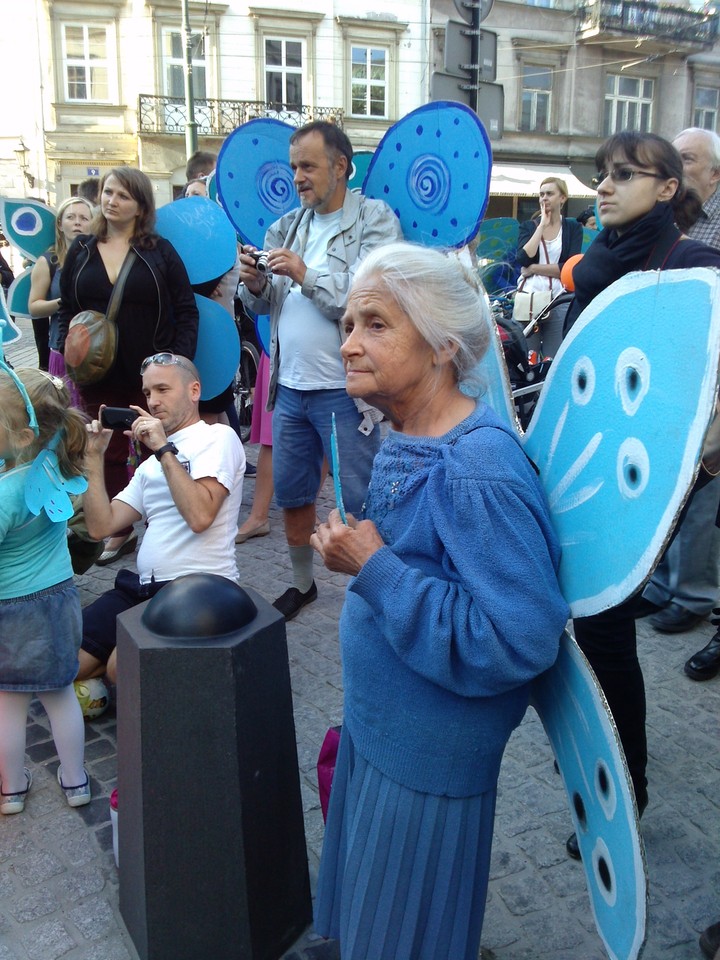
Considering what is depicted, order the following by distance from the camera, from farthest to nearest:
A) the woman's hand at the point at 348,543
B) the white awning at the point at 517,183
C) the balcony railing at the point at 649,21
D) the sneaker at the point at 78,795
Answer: the balcony railing at the point at 649,21, the white awning at the point at 517,183, the sneaker at the point at 78,795, the woman's hand at the point at 348,543

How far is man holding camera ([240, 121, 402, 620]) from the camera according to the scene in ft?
10.5

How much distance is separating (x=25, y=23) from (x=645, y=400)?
27018mm

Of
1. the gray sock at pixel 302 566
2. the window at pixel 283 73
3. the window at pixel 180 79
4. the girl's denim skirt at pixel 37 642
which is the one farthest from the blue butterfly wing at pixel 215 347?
the window at pixel 283 73

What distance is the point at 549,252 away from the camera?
6.59 metres

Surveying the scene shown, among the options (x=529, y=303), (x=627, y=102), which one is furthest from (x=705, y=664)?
(x=627, y=102)

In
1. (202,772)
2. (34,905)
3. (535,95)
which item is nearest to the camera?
(202,772)

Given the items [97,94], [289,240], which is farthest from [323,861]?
[97,94]

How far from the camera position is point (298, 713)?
302 cm

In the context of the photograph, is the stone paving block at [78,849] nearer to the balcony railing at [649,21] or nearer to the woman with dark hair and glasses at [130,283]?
the woman with dark hair and glasses at [130,283]

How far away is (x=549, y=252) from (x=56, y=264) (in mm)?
3669

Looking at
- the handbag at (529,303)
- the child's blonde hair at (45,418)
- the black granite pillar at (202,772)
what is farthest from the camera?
the handbag at (529,303)

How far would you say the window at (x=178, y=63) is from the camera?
24141 mm

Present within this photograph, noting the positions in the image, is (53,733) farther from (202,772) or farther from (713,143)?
(713,143)

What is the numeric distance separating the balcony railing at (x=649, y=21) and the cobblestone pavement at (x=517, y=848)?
28.4 m
